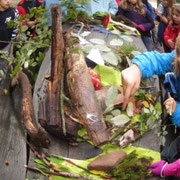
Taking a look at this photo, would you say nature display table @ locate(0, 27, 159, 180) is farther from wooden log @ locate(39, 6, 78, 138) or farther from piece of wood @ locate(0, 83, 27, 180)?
Result: wooden log @ locate(39, 6, 78, 138)

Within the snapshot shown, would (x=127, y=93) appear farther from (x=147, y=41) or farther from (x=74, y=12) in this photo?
(x=147, y=41)

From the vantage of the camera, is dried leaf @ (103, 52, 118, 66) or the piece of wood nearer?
the piece of wood

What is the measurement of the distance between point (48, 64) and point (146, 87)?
92cm

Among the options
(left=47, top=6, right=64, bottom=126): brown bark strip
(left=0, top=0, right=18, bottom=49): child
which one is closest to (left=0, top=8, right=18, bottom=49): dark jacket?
(left=0, top=0, right=18, bottom=49): child

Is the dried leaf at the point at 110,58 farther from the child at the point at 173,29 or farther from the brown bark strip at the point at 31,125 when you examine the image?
the child at the point at 173,29

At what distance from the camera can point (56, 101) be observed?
6.61ft

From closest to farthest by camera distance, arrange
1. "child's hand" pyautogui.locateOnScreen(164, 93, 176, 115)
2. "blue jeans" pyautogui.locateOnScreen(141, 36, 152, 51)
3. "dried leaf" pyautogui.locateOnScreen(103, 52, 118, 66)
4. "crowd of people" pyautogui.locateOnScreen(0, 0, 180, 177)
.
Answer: "crowd of people" pyautogui.locateOnScreen(0, 0, 180, 177), "child's hand" pyautogui.locateOnScreen(164, 93, 176, 115), "dried leaf" pyautogui.locateOnScreen(103, 52, 118, 66), "blue jeans" pyautogui.locateOnScreen(141, 36, 152, 51)

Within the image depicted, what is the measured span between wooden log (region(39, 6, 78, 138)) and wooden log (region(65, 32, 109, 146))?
8 centimetres

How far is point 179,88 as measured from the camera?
7.65 feet

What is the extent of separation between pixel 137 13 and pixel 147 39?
48cm

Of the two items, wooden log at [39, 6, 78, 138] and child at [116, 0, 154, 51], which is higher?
wooden log at [39, 6, 78, 138]

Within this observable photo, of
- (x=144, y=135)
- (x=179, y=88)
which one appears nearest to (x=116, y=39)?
(x=179, y=88)

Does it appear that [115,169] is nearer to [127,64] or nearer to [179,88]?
[179,88]

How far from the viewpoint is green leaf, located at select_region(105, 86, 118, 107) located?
206cm
